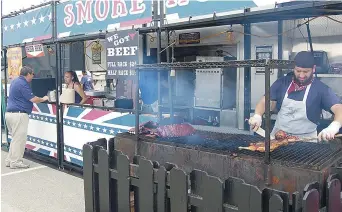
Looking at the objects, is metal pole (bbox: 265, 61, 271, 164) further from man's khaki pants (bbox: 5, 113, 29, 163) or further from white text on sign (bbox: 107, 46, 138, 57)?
man's khaki pants (bbox: 5, 113, 29, 163)

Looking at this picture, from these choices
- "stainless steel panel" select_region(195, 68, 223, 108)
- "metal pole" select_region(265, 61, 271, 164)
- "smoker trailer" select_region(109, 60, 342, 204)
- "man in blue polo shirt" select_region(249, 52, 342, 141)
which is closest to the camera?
"smoker trailer" select_region(109, 60, 342, 204)

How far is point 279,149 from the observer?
343 centimetres

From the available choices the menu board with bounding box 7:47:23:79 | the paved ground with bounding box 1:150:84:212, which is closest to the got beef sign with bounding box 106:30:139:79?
the paved ground with bounding box 1:150:84:212

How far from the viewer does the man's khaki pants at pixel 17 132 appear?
7.15 metres

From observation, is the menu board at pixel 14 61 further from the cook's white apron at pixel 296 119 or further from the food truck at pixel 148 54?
the cook's white apron at pixel 296 119

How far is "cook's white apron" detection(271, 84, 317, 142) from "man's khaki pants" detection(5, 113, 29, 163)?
16.9 ft

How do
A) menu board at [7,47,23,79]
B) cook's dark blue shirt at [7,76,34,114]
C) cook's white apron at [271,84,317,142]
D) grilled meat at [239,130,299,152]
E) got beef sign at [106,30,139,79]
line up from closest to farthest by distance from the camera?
1. grilled meat at [239,130,299,152]
2. cook's white apron at [271,84,317,142]
3. got beef sign at [106,30,139,79]
4. cook's dark blue shirt at [7,76,34,114]
5. menu board at [7,47,23,79]

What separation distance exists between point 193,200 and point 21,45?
652 cm

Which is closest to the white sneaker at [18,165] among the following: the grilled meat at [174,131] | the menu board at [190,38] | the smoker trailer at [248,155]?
the smoker trailer at [248,155]

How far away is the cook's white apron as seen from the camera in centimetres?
404

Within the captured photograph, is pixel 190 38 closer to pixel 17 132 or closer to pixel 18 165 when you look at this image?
pixel 17 132

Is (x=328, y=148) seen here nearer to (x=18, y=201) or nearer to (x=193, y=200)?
(x=193, y=200)

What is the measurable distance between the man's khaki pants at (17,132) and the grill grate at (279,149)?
4.23 metres

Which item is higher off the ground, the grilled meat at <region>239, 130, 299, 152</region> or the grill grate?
the grilled meat at <region>239, 130, 299, 152</region>
